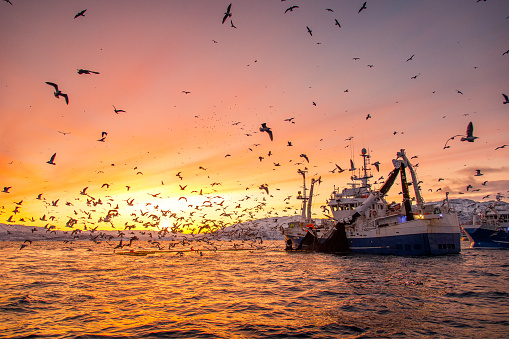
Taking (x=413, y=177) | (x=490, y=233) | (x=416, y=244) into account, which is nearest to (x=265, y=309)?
(x=416, y=244)

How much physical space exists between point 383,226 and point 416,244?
861 centimetres

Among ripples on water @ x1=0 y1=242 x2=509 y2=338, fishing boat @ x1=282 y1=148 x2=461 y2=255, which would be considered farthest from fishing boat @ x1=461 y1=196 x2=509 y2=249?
ripples on water @ x1=0 y1=242 x2=509 y2=338

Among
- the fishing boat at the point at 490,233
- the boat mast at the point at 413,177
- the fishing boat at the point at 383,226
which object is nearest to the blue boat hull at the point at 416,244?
the fishing boat at the point at 383,226

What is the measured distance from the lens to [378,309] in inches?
538

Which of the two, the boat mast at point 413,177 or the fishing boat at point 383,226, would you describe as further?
the boat mast at point 413,177

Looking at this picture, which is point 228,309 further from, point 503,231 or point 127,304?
point 503,231

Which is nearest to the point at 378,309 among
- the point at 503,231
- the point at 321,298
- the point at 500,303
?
the point at 321,298

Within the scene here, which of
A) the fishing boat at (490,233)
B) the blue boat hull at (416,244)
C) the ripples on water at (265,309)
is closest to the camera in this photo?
the ripples on water at (265,309)

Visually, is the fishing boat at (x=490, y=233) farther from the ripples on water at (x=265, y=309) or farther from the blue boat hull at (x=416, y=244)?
the ripples on water at (x=265, y=309)

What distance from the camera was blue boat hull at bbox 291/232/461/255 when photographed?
41469mm

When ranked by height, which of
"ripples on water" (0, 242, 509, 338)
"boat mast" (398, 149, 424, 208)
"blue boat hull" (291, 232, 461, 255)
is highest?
"boat mast" (398, 149, 424, 208)

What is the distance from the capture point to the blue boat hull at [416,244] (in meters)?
41.5

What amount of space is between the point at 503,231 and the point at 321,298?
2909 inches

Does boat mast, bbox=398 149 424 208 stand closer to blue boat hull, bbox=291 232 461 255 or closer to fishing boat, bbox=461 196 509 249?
blue boat hull, bbox=291 232 461 255
